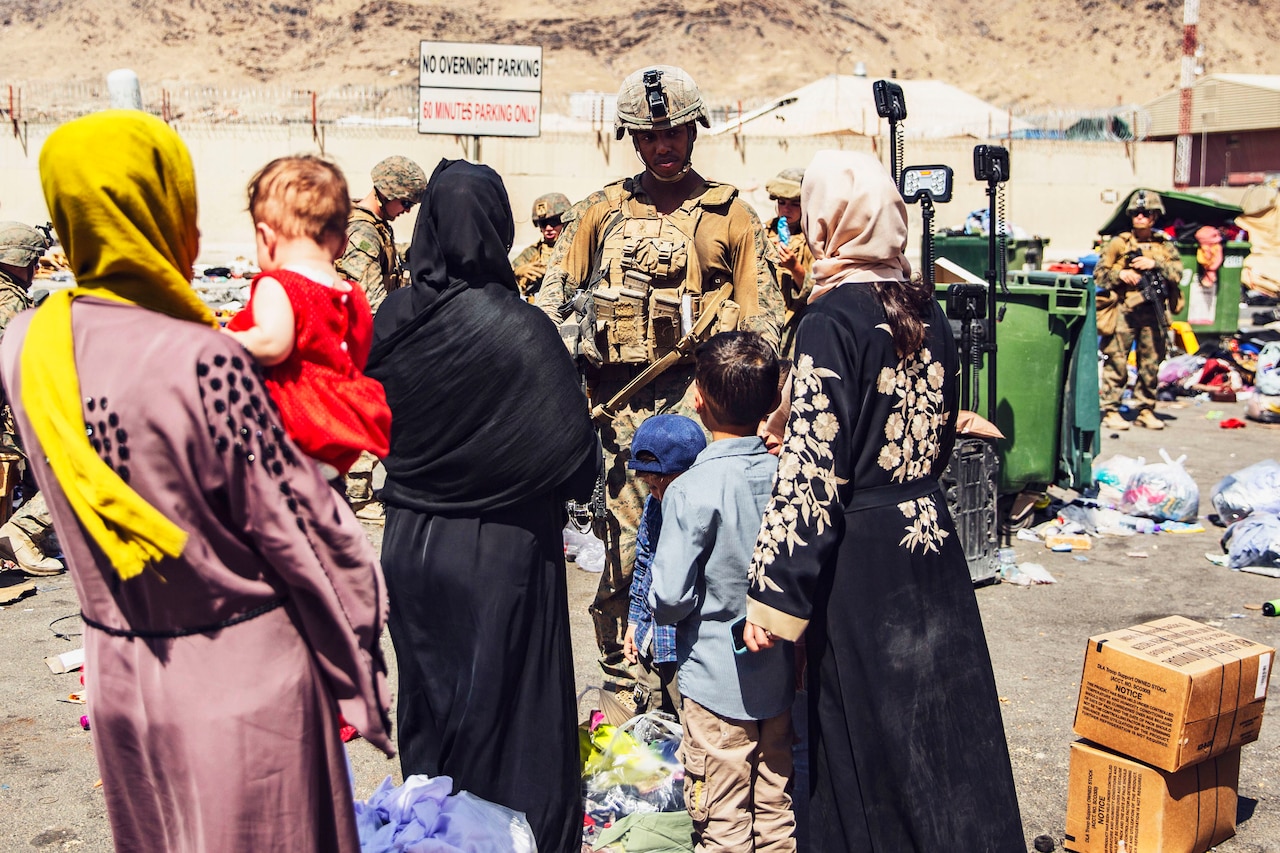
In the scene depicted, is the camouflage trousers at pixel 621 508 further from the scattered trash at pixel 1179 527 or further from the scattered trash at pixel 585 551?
the scattered trash at pixel 1179 527

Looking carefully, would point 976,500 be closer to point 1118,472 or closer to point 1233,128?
point 1118,472

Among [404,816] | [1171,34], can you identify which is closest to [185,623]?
[404,816]

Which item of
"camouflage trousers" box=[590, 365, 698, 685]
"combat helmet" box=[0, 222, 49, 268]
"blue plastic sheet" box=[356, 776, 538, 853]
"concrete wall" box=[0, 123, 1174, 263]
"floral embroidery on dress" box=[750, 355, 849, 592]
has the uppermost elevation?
"concrete wall" box=[0, 123, 1174, 263]

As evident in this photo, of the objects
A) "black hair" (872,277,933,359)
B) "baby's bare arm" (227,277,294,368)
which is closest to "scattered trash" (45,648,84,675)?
"baby's bare arm" (227,277,294,368)

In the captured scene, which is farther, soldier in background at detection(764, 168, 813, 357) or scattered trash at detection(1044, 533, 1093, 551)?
soldier in background at detection(764, 168, 813, 357)

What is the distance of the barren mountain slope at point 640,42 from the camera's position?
2092 inches

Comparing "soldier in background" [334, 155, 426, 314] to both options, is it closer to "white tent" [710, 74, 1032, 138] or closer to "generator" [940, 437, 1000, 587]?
"generator" [940, 437, 1000, 587]

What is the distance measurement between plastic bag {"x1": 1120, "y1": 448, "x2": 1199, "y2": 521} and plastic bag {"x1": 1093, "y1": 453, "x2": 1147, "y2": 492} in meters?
0.16

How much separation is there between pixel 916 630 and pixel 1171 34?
62680mm

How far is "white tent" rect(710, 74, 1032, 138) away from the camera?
26.1 metres

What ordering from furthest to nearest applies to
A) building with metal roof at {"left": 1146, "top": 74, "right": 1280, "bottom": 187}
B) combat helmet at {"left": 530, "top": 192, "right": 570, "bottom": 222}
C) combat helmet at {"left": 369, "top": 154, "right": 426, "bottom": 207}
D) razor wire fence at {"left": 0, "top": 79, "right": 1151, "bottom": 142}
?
building with metal roof at {"left": 1146, "top": 74, "right": 1280, "bottom": 187} < razor wire fence at {"left": 0, "top": 79, "right": 1151, "bottom": 142} < combat helmet at {"left": 530, "top": 192, "right": 570, "bottom": 222} < combat helmet at {"left": 369, "top": 154, "right": 426, "bottom": 207}

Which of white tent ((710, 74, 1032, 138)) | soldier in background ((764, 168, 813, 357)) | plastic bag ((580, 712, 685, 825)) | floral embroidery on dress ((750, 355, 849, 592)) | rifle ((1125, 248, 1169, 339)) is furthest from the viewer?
white tent ((710, 74, 1032, 138))

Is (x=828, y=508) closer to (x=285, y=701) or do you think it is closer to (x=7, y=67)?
(x=285, y=701)

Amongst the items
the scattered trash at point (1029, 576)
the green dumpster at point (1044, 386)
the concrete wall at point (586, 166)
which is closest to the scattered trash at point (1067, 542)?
the green dumpster at point (1044, 386)
